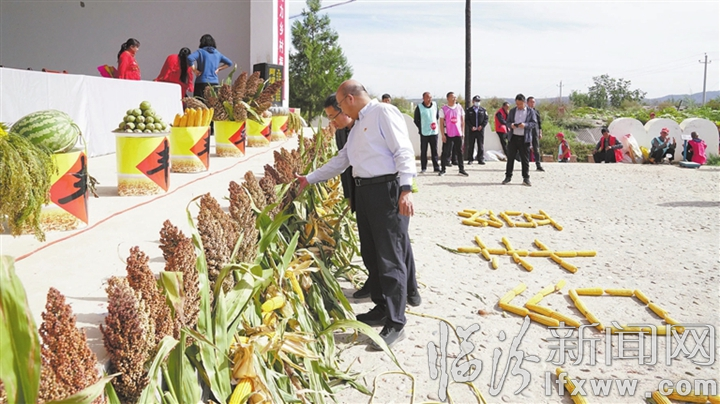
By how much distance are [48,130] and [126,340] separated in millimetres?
1847

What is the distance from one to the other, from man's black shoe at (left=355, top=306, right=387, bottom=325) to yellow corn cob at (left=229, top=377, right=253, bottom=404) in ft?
6.05

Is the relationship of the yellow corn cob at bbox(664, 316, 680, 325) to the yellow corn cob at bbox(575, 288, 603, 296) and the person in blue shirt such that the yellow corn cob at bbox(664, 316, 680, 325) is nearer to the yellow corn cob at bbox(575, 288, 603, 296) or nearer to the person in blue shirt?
the yellow corn cob at bbox(575, 288, 603, 296)

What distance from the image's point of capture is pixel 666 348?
3635mm

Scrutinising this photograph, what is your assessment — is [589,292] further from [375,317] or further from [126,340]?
[126,340]

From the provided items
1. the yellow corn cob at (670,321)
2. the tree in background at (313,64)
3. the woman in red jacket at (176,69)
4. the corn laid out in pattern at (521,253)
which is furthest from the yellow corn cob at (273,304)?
the tree in background at (313,64)

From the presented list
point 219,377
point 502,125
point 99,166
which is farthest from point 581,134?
point 219,377

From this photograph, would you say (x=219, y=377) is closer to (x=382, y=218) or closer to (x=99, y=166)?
(x=382, y=218)

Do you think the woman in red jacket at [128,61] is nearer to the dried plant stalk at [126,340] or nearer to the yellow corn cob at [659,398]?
the dried plant stalk at [126,340]

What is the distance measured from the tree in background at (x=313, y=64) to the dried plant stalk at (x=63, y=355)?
3165cm

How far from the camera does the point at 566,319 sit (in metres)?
3.99

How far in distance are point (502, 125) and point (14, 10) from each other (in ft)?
41.9

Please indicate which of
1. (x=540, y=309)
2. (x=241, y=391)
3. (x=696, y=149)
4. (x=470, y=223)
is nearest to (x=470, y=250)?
(x=470, y=223)

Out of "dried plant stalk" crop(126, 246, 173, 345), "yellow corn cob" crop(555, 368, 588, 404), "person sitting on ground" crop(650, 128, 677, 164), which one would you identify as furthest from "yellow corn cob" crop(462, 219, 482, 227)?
"person sitting on ground" crop(650, 128, 677, 164)

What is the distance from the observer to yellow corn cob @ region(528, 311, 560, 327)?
395 centimetres
